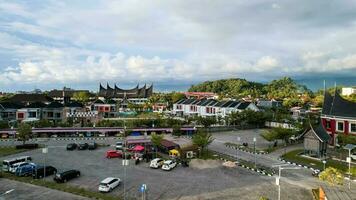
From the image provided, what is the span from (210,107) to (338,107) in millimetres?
36295

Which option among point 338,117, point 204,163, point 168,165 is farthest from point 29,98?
point 338,117

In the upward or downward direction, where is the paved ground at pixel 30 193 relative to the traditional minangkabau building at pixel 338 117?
downward

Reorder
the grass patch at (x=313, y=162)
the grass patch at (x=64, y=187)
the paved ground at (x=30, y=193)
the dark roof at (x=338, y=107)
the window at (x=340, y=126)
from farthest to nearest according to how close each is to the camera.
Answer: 1. the window at (x=340, y=126)
2. the dark roof at (x=338, y=107)
3. the grass patch at (x=313, y=162)
4. the grass patch at (x=64, y=187)
5. the paved ground at (x=30, y=193)

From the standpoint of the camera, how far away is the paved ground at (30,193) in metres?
23.0

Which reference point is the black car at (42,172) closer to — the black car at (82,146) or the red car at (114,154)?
the red car at (114,154)

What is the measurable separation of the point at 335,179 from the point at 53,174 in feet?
80.3

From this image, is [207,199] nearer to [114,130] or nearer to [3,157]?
[3,157]

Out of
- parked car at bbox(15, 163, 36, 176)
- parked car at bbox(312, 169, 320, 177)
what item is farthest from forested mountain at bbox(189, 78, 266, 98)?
parked car at bbox(15, 163, 36, 176)

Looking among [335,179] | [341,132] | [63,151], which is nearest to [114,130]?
[63,151]

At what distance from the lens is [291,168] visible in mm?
31062

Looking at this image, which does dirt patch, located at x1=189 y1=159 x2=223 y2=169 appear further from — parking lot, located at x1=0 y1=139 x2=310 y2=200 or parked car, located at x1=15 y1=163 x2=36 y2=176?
parked car, located at x1=15 y1=163 x2=36 y2=176

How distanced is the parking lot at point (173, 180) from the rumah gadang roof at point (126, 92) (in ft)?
319

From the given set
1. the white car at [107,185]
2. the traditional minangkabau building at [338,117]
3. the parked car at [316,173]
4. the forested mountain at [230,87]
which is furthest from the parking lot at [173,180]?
the forested mountain at [230,87]

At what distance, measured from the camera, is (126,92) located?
137 metres
